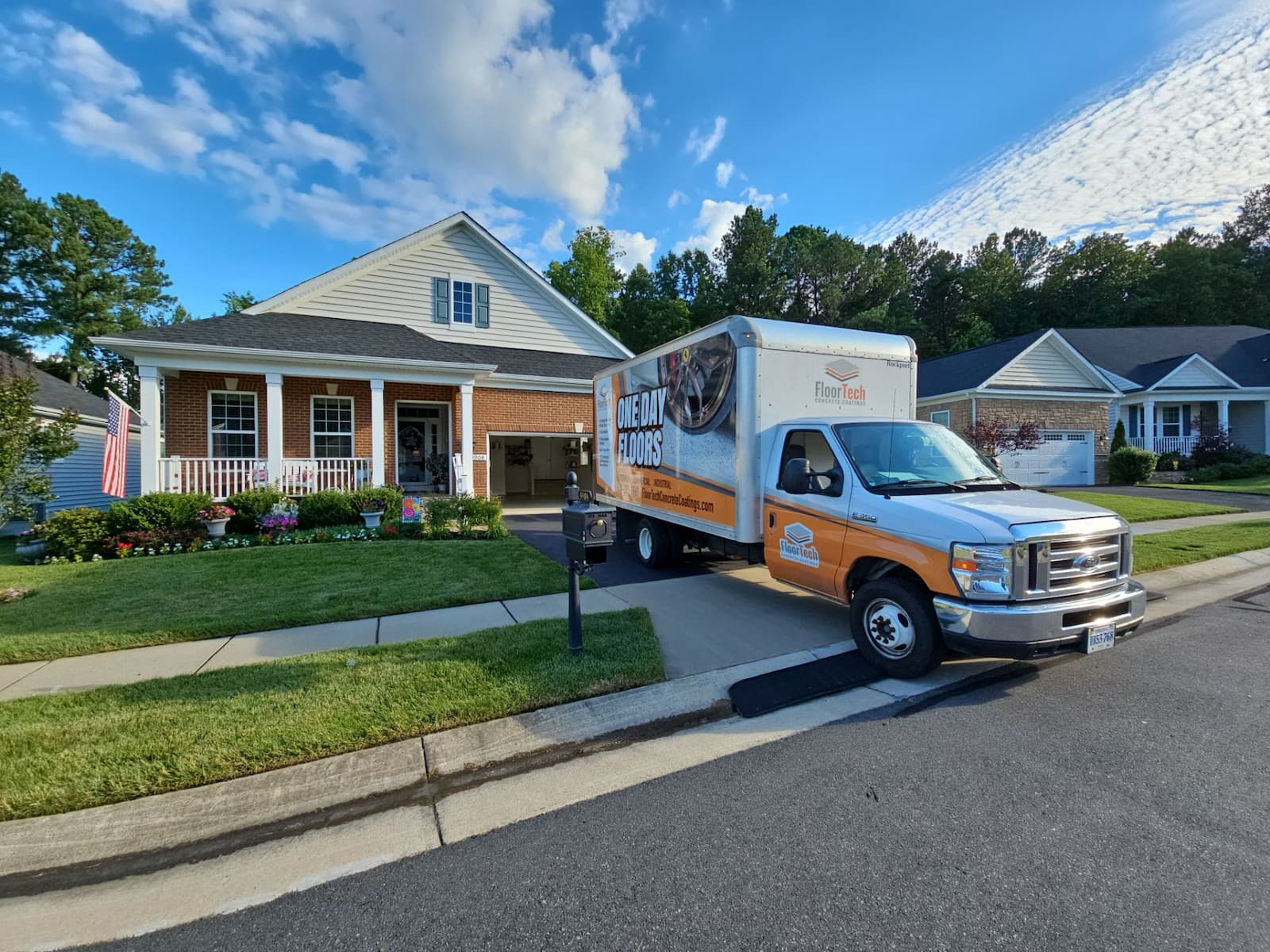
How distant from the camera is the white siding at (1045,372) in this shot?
70.8ft

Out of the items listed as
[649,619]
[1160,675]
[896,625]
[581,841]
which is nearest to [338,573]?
[649,619]

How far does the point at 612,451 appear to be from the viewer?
30.4 ft

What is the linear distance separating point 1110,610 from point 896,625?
139 centimetres

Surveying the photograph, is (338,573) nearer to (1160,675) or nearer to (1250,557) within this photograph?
(1160,675)

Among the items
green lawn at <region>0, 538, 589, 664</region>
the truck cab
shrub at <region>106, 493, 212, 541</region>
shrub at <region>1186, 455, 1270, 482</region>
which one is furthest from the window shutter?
shrub at <region>1186, 455, 1270, 482</region>

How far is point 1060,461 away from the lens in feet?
71.0

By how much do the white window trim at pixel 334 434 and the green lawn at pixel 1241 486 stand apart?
24.6 metres

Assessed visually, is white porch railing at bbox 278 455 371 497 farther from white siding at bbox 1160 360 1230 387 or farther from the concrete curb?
white siding at bbox 1160 360 1230 387

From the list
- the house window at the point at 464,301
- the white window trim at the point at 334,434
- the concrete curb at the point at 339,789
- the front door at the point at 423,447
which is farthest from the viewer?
the house window at the point at 464,301

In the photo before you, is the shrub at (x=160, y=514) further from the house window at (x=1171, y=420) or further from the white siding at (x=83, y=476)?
the house window at (x=1171, y=420)

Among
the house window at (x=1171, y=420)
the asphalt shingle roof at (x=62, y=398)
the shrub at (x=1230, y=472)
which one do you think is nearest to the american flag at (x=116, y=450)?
the asphalt shingle roof at (x=62, y=398)

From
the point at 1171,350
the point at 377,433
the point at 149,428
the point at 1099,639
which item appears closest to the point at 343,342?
the point at 377,433

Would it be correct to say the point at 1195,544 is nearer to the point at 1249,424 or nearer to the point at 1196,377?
the point at 1196,377

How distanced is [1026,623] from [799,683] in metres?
1.55
